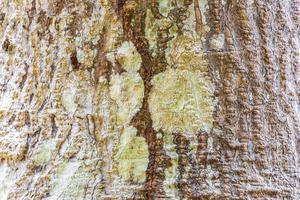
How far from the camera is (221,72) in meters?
1.16

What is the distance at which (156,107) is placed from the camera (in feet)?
3.77

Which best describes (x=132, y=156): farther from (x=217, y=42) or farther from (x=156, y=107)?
(x=217, y=42)

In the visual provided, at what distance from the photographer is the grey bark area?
1132mm

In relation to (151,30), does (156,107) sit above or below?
Result: below

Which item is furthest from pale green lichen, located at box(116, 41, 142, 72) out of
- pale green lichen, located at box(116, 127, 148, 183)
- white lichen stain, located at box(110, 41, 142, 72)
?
pale green lichen, located at box(116, 127, 148, 183)

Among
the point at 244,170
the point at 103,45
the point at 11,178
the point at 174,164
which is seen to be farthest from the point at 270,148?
the point at 11,178

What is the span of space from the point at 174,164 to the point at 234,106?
14 centimetres

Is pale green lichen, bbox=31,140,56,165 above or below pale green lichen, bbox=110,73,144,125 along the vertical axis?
below

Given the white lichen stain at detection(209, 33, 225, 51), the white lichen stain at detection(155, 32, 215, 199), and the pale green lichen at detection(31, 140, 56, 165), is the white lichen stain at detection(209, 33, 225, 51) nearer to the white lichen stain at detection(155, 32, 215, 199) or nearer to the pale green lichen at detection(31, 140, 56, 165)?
the white lichen stain at detection(155, 32, 215, 199)

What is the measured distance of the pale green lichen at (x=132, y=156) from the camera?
1132 mm

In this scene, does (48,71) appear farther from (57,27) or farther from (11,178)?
(11,178)

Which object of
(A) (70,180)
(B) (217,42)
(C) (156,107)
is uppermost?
(B) (217,42)

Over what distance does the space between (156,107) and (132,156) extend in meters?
0.09

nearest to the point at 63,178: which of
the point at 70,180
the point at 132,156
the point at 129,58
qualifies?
the point at 70,180
